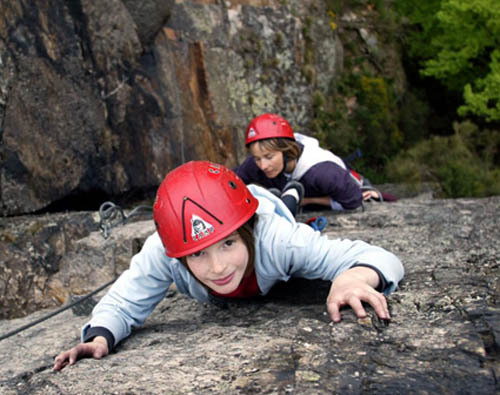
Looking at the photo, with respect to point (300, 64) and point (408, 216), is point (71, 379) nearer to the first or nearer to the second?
point (408, 216)

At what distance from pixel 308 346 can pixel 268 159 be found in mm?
2719

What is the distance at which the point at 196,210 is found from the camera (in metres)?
2.13

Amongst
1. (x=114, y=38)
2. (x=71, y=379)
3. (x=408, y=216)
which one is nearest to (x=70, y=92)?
(x=114, y=38)

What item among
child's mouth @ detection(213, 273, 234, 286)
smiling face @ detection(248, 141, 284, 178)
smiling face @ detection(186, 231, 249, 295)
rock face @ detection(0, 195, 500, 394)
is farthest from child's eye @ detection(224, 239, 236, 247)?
smiling face @ detection(248, 141, 284, 178)

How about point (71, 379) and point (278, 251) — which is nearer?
point (71, 379)

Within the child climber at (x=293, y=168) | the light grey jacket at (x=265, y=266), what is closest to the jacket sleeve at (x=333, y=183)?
the child climber at (x=293, y=168)

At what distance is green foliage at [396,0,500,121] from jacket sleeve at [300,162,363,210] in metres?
6.91

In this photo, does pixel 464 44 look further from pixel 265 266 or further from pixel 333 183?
pixel 265 266

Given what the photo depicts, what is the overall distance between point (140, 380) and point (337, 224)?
2976 mm

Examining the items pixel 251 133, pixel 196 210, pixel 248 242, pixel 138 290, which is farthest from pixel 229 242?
pixel 251 133

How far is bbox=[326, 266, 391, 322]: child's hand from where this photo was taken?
1839mm

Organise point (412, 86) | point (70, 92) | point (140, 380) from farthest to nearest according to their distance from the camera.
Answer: point (412, 86) → point (70, 92) → point (140, 380)

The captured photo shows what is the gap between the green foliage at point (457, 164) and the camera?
949 centimetres

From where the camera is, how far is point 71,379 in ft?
5.79
